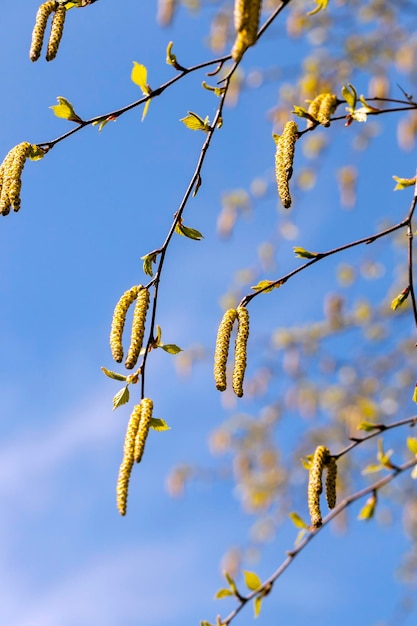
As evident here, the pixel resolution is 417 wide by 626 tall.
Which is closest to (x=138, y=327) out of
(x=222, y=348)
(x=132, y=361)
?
(x=132, y=361)

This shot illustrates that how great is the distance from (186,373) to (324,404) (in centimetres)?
140

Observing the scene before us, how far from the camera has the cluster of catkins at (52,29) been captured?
204 centimetres

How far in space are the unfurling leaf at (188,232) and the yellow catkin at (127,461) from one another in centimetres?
50

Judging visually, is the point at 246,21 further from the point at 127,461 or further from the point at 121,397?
the point at 121,397

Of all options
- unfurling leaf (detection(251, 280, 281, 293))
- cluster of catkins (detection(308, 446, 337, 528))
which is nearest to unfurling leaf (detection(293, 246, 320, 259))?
unfurling leaf (detection(251, 280, 281, 293))

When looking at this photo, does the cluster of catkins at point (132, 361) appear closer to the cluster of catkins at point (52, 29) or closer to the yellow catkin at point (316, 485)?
the yellow catkin at point (316, 485)

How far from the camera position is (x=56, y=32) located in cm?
207

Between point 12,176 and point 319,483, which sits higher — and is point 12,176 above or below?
above

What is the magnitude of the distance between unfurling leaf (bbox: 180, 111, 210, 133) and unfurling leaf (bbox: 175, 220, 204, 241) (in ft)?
0.82

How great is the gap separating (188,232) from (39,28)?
642 mm

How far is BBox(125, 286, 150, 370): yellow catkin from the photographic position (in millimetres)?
1841

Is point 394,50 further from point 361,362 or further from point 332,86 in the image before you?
point 361,362

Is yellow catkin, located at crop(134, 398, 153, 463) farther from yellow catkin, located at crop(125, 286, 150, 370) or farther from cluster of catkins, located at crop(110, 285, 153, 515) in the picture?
yellow catkin, located at crop(125, 286, 150, 370)

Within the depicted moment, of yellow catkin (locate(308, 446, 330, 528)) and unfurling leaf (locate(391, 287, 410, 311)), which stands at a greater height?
unfurling leaf (locate(391, 287, 410, 311))
